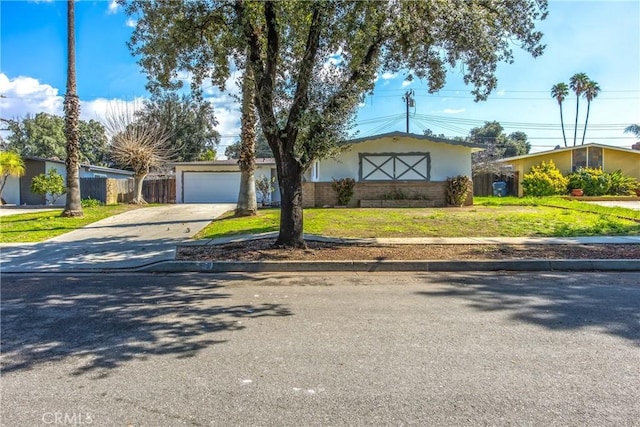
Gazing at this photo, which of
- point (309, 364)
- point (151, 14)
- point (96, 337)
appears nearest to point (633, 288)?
point (309, 364)

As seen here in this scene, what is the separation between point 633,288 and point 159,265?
27.4 ft

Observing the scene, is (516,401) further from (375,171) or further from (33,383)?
(375,171)

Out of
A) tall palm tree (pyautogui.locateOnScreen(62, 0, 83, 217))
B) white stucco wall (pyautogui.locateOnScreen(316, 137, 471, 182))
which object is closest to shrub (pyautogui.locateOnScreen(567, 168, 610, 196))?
white stucco wall (pyautogui.locateOnScreen(316, 137, 471, 182))

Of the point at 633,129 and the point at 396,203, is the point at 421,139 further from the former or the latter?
the point at 633,129

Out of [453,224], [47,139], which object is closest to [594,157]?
[453,224]

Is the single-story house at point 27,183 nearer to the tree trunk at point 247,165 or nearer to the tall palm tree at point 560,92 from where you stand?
the tree trunk at point 247,165

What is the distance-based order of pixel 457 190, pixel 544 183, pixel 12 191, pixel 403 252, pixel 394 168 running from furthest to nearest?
1. pixel 12 191
2. pixel 544 183
3. pixel 394 168
4. pixel 457 190
5. pixel 403 252

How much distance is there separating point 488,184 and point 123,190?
2457 cm

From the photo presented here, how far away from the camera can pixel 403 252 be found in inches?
369

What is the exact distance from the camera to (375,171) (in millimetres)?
20953

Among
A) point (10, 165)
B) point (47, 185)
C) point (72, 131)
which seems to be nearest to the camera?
point (72, 131)

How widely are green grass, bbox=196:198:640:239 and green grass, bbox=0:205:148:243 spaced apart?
4776mm

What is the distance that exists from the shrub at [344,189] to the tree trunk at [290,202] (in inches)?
412

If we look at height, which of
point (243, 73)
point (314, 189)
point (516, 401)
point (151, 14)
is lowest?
point (516, 401)
